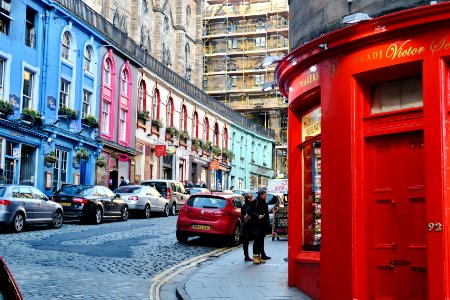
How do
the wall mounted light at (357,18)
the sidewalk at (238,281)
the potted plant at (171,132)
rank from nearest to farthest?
the wall mounted light at (357,18) < the sidewalk at (238,281) < the potted plant at (171,132)

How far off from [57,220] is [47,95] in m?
8.87

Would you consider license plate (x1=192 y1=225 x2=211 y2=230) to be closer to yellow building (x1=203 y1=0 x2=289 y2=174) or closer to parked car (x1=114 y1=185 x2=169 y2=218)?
parked car (x1=114 y1=185 x2=169 y2=218)

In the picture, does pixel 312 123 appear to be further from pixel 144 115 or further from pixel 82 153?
pixel 144 115

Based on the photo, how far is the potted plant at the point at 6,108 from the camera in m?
25.7

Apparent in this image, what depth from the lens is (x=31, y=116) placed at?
2777 centimetres

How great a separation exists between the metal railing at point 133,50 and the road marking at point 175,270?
58.6ft

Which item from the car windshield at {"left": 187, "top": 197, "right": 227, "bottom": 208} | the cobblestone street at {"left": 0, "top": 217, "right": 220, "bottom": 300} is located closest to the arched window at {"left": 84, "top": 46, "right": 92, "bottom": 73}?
the cobblestone street at {"left": 0, "top": 217, "right": 220, "bottom": 300}

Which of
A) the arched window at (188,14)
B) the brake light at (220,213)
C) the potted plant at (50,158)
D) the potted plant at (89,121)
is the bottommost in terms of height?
the brake light at (220,213)

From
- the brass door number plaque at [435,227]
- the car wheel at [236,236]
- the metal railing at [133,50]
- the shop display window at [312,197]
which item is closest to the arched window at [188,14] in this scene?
the metal railing at [133,50]

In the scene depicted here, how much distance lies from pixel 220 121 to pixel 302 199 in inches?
1738

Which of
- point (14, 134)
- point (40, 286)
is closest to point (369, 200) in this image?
point (40, 286)

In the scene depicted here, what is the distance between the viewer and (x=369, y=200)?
8.98 m

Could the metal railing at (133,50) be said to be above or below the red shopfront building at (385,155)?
above

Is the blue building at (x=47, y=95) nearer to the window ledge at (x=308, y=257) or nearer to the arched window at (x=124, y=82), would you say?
the arched window at (x=124, y=82)
